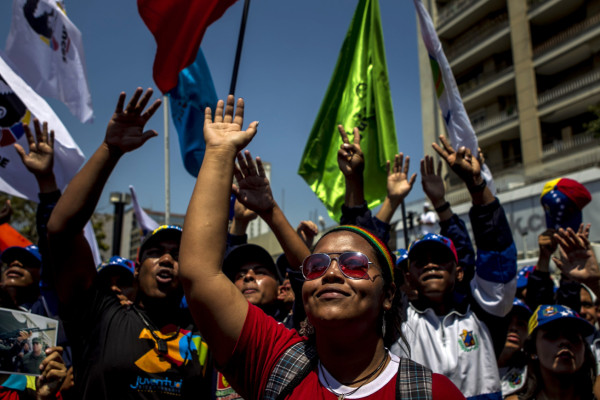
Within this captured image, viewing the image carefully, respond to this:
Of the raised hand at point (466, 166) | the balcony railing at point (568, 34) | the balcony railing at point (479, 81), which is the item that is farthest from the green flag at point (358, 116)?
the balcony railing at point (479, 81)

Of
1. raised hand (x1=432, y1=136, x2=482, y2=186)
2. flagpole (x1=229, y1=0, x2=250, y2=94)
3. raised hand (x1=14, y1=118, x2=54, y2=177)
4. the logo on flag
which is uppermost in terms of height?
flagpole (x1=229, y1=0, x2=250, y2=94)

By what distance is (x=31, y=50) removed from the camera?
5.18 meters

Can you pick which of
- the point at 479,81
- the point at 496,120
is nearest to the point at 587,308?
the point at 496,120

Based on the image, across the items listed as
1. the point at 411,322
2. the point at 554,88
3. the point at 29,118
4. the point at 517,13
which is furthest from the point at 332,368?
the point at 517,13

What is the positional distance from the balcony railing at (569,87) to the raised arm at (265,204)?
2439 centimetres

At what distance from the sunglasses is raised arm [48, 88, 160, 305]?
104 cm

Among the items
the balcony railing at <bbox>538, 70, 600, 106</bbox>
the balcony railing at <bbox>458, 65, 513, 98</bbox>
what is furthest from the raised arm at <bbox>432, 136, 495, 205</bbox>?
the balcony railing at <bbox>458, 65, 513, 98</bbox>

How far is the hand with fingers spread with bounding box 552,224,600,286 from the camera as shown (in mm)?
3156

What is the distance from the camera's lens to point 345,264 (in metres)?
1.82

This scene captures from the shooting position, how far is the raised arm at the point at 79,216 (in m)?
2.20

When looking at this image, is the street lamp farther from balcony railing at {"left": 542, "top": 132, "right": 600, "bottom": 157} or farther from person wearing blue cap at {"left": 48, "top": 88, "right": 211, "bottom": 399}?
balcony railing at {"left": 542, "top": 132, "right": 600, "bottom": 157}

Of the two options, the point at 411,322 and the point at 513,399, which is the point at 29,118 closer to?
the point at 411,322

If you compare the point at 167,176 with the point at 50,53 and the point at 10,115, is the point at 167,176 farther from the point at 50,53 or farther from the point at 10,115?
the point at 10,115

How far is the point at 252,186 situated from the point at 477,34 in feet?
98.0
